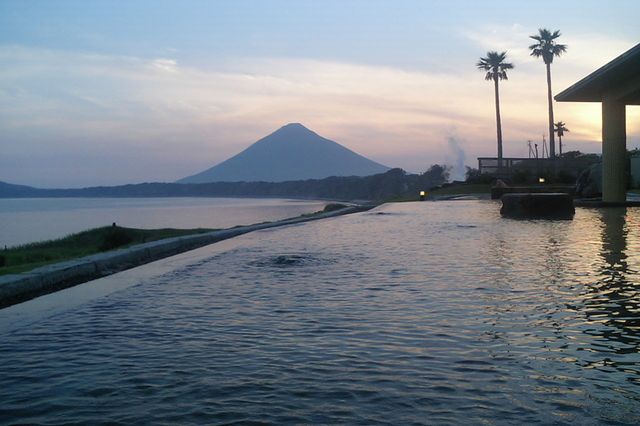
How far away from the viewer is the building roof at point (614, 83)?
66.0 ft

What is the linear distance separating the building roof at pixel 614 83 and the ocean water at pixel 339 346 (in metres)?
12.3

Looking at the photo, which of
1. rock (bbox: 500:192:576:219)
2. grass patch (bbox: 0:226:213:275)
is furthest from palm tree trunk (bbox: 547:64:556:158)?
grass patch (bbox: 0:226:213:275)

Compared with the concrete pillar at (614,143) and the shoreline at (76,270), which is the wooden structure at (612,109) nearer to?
the concrete pillar at (614,143)

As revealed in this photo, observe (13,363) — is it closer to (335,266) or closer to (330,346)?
(330,346)

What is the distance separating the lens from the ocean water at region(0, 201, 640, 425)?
377 centimetres

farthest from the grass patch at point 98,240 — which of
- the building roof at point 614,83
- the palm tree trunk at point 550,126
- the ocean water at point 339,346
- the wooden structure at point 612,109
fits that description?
the palm tree trunk at point 550,126

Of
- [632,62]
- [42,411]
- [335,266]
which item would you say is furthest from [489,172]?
[42,411]

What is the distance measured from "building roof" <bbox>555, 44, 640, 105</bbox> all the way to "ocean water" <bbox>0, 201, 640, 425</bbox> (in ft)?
40.2

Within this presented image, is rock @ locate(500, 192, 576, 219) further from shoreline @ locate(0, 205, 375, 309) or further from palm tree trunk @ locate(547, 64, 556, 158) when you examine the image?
palm tree trunk @ locate(547, 64, 556, 158)

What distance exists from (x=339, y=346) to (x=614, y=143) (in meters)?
22.8

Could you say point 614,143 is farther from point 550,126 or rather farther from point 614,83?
point 550,126

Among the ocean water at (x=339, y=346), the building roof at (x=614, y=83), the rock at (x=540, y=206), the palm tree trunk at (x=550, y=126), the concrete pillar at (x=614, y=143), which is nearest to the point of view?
the ocean water at (x=339, y=346)

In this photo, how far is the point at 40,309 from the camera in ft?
24.1

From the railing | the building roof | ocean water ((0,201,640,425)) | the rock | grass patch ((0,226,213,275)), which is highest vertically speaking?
the building roof
